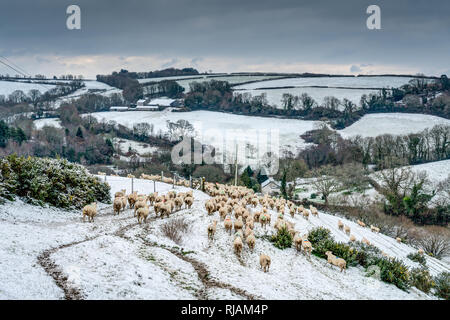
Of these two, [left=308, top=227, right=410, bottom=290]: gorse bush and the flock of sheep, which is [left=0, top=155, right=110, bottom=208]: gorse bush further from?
[left=308, top=227, right=410, bottom=290]: gorse bush

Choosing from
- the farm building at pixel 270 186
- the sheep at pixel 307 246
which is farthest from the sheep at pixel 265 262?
the farm building at pixel 270 186

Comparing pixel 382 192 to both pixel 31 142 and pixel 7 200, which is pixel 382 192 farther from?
pixel 31 142

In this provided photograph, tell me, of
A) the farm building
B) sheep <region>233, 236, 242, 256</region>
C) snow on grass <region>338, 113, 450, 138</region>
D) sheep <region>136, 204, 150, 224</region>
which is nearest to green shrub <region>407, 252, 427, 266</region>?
sheep <region>233, 236, 242, 256</region>

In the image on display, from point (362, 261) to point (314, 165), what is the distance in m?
65.8

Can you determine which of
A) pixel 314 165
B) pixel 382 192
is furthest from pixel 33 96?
pixel 382 192

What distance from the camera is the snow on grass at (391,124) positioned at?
91.4 meters

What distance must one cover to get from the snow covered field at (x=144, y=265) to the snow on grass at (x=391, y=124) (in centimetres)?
8397

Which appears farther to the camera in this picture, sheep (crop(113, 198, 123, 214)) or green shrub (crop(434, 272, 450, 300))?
sheep (crop(113, 198, 123, 214))

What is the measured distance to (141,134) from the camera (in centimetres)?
9788

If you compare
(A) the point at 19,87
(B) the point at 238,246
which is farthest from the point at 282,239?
(A) the point at 19,87

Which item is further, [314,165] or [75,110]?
[75,110]

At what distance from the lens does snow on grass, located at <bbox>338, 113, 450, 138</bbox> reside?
91375 mm

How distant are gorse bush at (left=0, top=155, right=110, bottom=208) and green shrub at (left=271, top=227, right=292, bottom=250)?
12.2 meters

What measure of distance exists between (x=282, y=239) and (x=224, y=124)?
9223cm
